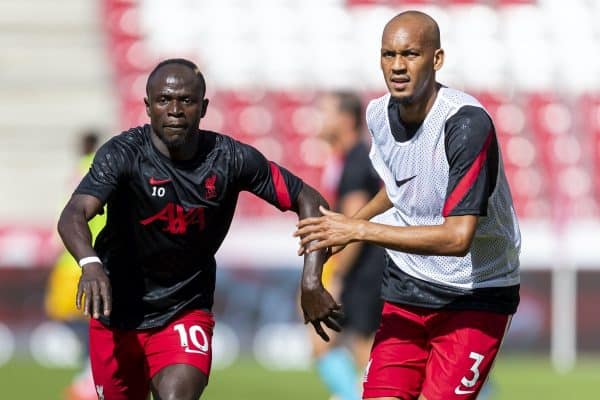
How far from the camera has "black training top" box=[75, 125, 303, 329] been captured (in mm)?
6453

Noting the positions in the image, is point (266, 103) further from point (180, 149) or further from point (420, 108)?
point (420, 108)

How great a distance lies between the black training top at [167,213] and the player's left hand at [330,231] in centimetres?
82

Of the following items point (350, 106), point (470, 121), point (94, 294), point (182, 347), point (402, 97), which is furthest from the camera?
point (350, 106)

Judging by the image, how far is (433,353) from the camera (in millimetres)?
6316

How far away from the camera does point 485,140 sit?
19.2ft

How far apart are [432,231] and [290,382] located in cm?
789

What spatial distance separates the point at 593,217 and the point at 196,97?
12686 mm

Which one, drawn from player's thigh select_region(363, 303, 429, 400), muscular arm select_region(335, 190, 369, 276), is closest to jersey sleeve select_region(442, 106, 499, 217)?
player's thigh select_region(363, 303, 429, 400)

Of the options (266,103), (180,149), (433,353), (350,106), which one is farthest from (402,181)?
(266,103)

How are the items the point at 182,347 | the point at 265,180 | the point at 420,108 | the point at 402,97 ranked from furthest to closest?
the point at 265,180, the point at 182,347, the point at 420,108, the point at 402,97

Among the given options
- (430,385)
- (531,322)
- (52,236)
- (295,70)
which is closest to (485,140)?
(430,385)

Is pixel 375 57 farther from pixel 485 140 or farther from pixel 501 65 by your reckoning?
pixel 485 140

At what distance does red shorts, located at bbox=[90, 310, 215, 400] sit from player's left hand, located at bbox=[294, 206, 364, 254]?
104cm

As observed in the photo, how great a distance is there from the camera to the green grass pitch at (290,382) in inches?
476
